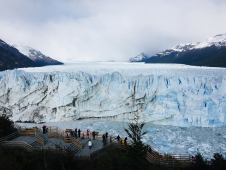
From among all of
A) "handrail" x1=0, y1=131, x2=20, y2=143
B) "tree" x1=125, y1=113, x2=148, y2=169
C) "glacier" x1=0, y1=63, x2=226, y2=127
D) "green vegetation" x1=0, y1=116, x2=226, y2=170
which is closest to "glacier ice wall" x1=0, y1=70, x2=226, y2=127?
"glacier" x1=0, y1=63, x2=226, y2=127

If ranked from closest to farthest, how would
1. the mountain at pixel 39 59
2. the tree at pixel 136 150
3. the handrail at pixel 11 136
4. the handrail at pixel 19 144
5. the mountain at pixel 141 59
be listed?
1. the tree at pixel 136 150
2. the handrail at pixel 19 144
3. the handrail at pixel 11 136
4. the mountain at pixel 39 59
5. the mountain at pixel 141 59

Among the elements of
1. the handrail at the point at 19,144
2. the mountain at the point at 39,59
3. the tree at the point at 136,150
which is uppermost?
the mountain at the point at 39,59

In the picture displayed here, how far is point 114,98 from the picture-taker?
14984mm

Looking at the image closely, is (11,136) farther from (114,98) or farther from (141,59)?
(141,59)

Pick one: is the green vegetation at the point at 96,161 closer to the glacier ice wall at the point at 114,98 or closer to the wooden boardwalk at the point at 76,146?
the wooden boardwalk at the point at 76,146

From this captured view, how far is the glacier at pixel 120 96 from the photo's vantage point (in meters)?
13.3

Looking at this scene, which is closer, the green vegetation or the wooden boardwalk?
the green vegetation

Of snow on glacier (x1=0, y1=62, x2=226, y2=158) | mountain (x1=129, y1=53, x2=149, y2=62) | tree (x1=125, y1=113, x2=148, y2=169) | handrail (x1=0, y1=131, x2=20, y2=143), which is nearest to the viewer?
tree (x1=125, y1=113, x2=148, y2=169)

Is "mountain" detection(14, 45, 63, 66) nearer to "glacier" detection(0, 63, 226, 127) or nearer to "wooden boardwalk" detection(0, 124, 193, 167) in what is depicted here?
"glacier" detection(0, 63, 226, 127)

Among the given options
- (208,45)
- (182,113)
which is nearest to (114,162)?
(182,113)

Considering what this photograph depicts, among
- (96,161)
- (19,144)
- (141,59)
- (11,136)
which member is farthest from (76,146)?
(141,59)

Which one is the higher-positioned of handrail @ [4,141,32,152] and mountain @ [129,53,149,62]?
mountain @ [129,53,149,62]

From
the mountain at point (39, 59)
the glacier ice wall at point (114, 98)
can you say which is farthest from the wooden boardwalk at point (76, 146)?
the mountain at point (39, 59)

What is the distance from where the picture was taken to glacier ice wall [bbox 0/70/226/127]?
43.7 feet
